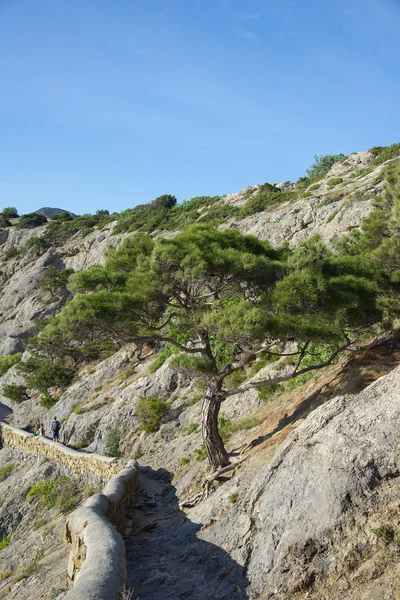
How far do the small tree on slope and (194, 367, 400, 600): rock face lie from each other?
9.73 feet

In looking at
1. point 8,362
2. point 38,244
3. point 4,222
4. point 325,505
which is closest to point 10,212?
point 4,222

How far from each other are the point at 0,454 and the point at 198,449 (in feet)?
53.6

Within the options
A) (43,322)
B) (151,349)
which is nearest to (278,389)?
(151,349)

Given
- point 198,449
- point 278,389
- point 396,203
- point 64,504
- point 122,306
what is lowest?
point 64,504

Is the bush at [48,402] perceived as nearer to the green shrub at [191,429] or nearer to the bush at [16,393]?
the bush at [16,393]

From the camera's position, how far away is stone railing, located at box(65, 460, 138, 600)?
5493 millimetres

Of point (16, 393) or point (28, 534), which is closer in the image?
point (28, 534)

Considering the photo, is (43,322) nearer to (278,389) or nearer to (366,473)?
(278,389)

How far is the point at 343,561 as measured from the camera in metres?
5.84

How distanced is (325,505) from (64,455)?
1613 centimetres

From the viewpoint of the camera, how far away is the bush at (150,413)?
1984 centimetres

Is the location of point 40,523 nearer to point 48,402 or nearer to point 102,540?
point 102,540

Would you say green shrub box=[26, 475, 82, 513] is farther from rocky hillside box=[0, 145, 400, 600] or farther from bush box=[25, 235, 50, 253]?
bush box=[25, 235, 50, 253]

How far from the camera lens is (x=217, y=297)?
13086 mm
